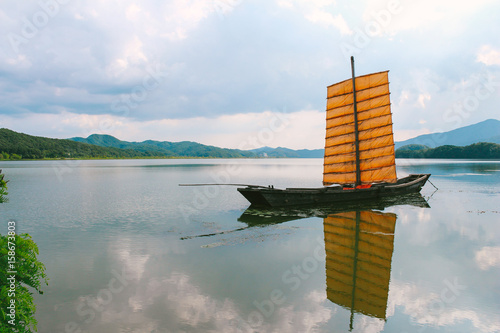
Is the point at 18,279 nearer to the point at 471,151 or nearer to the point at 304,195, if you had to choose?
the point at 304,195

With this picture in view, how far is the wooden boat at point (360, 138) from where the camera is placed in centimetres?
2823

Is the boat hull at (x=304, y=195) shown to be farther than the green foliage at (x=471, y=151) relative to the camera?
No

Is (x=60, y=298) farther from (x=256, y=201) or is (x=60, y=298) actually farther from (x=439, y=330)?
(x=256, y=201)

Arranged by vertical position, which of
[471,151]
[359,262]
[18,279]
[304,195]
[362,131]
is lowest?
[359,262]

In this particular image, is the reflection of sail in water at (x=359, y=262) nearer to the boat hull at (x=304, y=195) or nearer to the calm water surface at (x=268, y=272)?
the calm water surface at (x=268, y=272)

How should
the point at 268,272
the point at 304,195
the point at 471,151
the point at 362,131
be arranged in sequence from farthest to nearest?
the point at 471,151, the point at 362,131, the point at 304,195, the point at 268,272

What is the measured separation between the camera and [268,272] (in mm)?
11188

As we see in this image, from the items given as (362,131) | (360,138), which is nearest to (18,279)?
(360,138)

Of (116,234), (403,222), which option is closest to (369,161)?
(403,222)

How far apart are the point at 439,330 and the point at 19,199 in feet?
115

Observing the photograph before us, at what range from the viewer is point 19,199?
29.8 meters

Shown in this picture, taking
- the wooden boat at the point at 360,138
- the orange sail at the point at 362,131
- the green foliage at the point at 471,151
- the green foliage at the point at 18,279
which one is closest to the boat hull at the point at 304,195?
the wooden boat at the point at 360,138

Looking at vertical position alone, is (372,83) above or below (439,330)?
above

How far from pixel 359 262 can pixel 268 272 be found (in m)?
3.91
